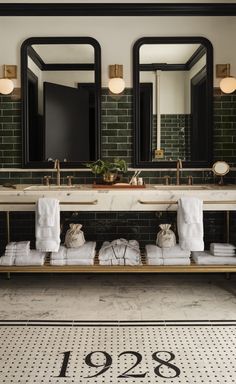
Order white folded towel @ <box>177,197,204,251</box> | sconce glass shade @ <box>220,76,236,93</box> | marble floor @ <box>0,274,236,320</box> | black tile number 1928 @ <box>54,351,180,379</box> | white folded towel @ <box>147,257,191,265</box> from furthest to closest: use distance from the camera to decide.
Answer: sconce glass shade @ <box>220,76,236,93</box>, white folded towel @ <box>147,257,191,265</box>, white folded towel @ <box>177,197,204,251</box>, marble floor @ <box>0,274,236,320</box>, black tile number 1928 @ <box>54,351,180,379</box>

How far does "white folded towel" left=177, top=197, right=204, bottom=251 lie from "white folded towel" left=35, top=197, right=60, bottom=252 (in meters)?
1.01

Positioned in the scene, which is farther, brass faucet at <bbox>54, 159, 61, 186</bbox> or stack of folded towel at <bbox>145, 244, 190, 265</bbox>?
brass faucet at <bbox>54, 159, 61, 186</bbox>

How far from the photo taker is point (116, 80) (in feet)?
14.1

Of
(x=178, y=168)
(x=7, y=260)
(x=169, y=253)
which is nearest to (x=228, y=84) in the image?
(x=178, y=168)

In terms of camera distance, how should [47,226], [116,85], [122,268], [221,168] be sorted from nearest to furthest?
[47,226]
[122,268]
[221,168]
[116,85]

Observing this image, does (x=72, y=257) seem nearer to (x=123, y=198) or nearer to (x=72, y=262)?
(x=72, y=262)

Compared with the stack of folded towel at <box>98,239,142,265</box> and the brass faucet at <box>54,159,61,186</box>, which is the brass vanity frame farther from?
the brass faucet at <box>54,159,61,186</box>

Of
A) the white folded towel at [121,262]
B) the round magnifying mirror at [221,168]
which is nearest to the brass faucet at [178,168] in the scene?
the round magnifying mirror at [221,168]

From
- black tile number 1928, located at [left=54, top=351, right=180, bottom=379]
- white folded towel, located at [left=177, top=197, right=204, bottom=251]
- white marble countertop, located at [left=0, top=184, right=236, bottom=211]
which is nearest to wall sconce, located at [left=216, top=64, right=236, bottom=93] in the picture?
white marble countertop, located at [left=0, top=184, right=236, bottom=211]

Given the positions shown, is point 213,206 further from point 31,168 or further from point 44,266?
point 31,168

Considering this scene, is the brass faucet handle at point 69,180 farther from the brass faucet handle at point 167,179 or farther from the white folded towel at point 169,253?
the white folded towel at point 169,253

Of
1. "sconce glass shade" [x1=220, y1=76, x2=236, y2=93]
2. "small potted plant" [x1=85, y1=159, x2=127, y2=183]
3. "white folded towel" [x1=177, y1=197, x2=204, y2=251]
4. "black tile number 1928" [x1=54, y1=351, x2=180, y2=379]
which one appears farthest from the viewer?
"sconce glass shade" [x1=220, y1=76, x2=236, y2=93]

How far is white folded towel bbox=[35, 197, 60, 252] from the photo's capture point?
3.67 meters

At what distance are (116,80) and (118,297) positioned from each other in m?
2.02
